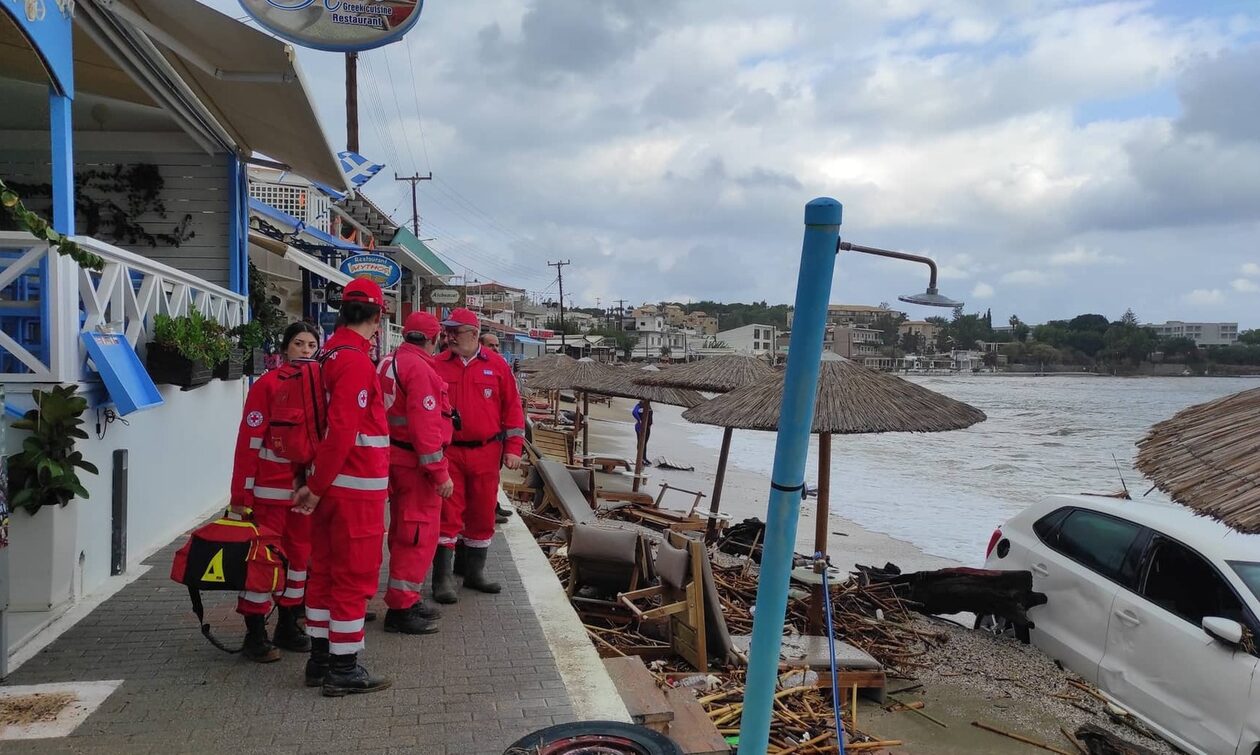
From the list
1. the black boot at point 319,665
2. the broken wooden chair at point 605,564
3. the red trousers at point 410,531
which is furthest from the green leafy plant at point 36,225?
the broken wooden chair at point 605,564

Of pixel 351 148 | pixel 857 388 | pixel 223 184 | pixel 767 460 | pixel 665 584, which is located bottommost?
pixel 767 460

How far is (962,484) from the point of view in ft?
79.2

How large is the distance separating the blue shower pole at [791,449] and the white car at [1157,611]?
4.02 m

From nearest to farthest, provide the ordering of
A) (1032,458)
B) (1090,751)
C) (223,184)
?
1. (1090,751)
2. (223,184)
3. (1032,458)

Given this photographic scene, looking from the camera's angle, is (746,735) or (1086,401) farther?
(1086,401)

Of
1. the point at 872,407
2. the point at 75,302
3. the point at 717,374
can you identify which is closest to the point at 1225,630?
the point at 872,407

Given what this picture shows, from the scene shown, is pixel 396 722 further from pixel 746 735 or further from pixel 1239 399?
pixel 1239 399

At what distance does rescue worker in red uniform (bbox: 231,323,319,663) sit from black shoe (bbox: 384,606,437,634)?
0.48m

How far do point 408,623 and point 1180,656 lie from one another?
474 centimetres

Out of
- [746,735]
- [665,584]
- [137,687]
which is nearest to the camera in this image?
[746,735]

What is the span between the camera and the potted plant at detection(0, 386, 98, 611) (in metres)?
4.27

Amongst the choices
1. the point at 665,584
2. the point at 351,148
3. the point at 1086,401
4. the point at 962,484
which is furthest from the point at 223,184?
the point at 1086,401

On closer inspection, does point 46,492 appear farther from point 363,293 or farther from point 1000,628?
point 1000,628

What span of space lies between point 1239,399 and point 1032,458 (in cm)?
3034
